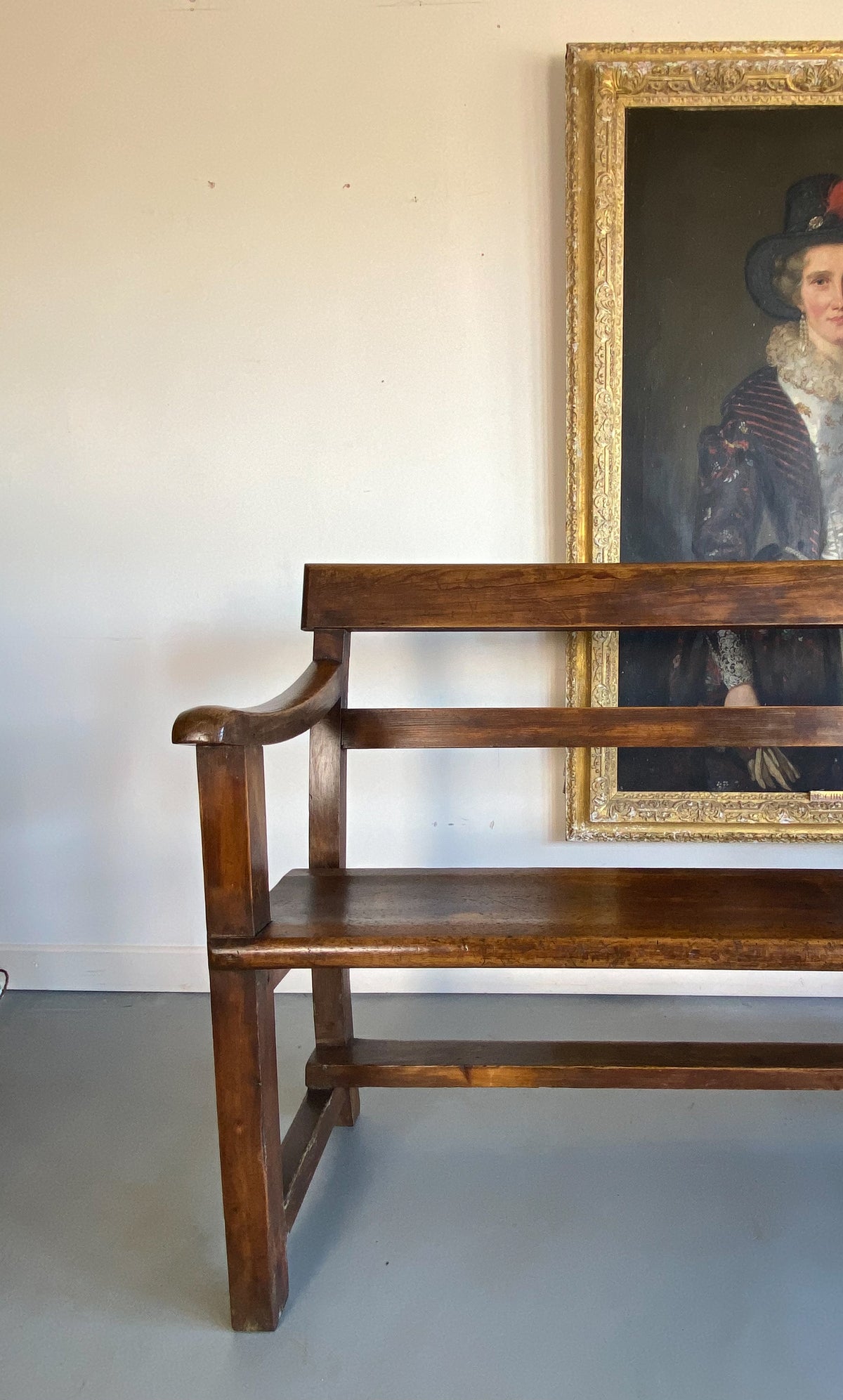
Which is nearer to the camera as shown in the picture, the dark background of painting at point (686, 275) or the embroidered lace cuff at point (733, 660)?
the dark background of painting at point (686, 275)

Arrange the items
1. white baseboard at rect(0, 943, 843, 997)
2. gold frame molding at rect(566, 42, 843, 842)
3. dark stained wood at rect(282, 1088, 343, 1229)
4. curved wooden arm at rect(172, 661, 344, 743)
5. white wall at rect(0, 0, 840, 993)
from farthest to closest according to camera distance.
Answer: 1. white baseboard at rect(0, 943, 843, 997)
2. white wall at rect(0, 0, 840, 993)
3. gold frame molding at rect(566, 42, 843, 842)
4. dark stained wood at rect(282, 1088, 343, 1229)
5. curved wooden arm at rect(172, 661, 344, 743)

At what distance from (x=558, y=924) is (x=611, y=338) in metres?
1.37

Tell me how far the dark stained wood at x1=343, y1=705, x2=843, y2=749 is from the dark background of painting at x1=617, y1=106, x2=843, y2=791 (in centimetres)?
49

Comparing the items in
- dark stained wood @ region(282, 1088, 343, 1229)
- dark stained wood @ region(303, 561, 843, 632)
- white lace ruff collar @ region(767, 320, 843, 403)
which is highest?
white lace ruff collar @ region(767, 320, 843, 403)

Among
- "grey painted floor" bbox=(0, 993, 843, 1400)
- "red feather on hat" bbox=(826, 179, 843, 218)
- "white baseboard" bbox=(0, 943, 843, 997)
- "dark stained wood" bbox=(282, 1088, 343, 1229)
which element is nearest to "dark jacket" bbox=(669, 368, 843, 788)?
"red feather on hat" bbox=(826, 179, 843, 218)

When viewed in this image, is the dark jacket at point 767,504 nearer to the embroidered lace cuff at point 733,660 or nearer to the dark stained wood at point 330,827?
the embroidered lace cuff at point 733,660

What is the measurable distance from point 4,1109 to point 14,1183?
0.89 ft

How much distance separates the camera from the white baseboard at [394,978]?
2223 millimetres

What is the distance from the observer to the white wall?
2.04 m

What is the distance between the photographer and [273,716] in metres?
1.28

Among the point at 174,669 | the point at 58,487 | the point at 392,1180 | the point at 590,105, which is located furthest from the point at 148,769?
the point at 590,105

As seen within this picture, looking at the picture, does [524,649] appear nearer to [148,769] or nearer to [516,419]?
[516,419]

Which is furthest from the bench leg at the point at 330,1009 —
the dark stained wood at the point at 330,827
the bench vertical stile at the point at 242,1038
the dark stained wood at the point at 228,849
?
the dark stained wood at the point at 228,849

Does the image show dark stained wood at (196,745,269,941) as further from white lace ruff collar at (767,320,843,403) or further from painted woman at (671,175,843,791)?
white lace ruff collar at (767,320,843,403)
